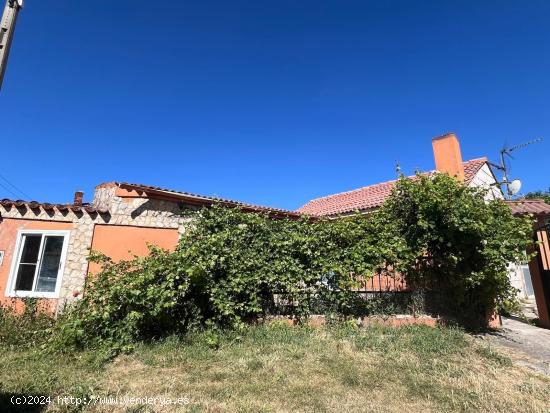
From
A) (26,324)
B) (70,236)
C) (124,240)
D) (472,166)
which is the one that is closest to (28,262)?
(70,236)

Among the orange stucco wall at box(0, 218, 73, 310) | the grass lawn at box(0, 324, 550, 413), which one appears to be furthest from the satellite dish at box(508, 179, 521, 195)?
the orange stucco wall at box(0, 218, 73, 310)

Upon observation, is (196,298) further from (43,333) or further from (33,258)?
(33,258)

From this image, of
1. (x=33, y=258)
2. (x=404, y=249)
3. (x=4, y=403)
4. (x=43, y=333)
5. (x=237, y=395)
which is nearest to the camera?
(x=4, y=403)

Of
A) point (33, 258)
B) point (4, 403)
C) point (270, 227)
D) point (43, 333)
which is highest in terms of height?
point (270, 227)

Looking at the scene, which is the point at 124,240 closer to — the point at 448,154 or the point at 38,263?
the point at 38,263

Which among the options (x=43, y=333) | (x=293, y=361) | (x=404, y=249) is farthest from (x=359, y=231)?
(x=43, y=333)

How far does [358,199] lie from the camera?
1675 centimetres

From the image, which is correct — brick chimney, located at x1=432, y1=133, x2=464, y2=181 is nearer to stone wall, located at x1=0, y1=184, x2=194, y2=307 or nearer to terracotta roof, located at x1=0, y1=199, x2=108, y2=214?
stone wall, located at x1=0, y1=184, x2=194, y2=307

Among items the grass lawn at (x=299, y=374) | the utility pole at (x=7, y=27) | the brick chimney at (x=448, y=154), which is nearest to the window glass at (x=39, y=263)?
the grass lawn at (x=299, y=374)

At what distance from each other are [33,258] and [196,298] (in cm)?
551

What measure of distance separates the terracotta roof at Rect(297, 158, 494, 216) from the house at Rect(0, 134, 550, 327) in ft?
14.3

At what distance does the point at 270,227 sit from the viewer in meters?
8.67

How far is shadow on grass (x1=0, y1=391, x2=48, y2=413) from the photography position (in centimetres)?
445

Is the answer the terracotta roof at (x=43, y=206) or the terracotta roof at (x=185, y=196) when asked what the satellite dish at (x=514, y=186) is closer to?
the terracotta roof at (x=185, y=196)
